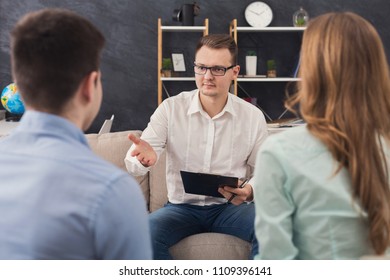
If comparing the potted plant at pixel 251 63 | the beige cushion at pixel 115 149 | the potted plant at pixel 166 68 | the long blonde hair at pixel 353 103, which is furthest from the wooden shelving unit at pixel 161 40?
the long blonde hair at pixel 353 103

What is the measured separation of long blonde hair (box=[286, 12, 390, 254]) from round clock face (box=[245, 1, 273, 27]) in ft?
11.2

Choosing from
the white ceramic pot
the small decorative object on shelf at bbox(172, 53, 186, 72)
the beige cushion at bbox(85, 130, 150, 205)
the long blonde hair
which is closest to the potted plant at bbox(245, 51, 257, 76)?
the white ceramic pot

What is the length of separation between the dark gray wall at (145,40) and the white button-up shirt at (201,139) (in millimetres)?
2256

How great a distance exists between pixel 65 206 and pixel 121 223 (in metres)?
0.11

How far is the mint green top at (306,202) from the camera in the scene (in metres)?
1.17

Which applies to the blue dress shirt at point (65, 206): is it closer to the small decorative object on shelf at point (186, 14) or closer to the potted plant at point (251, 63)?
the small decorative object on shelf at point (186, 14)

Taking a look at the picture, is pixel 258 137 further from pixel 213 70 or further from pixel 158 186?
pixel 158 186

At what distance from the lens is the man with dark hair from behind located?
3.05ft

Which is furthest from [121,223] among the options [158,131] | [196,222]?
[158,131]

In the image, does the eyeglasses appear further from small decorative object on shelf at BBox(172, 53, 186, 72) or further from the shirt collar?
small decorative object on shelf at BBox(172, 53, 186, 72)

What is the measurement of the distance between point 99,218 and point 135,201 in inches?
3.2
